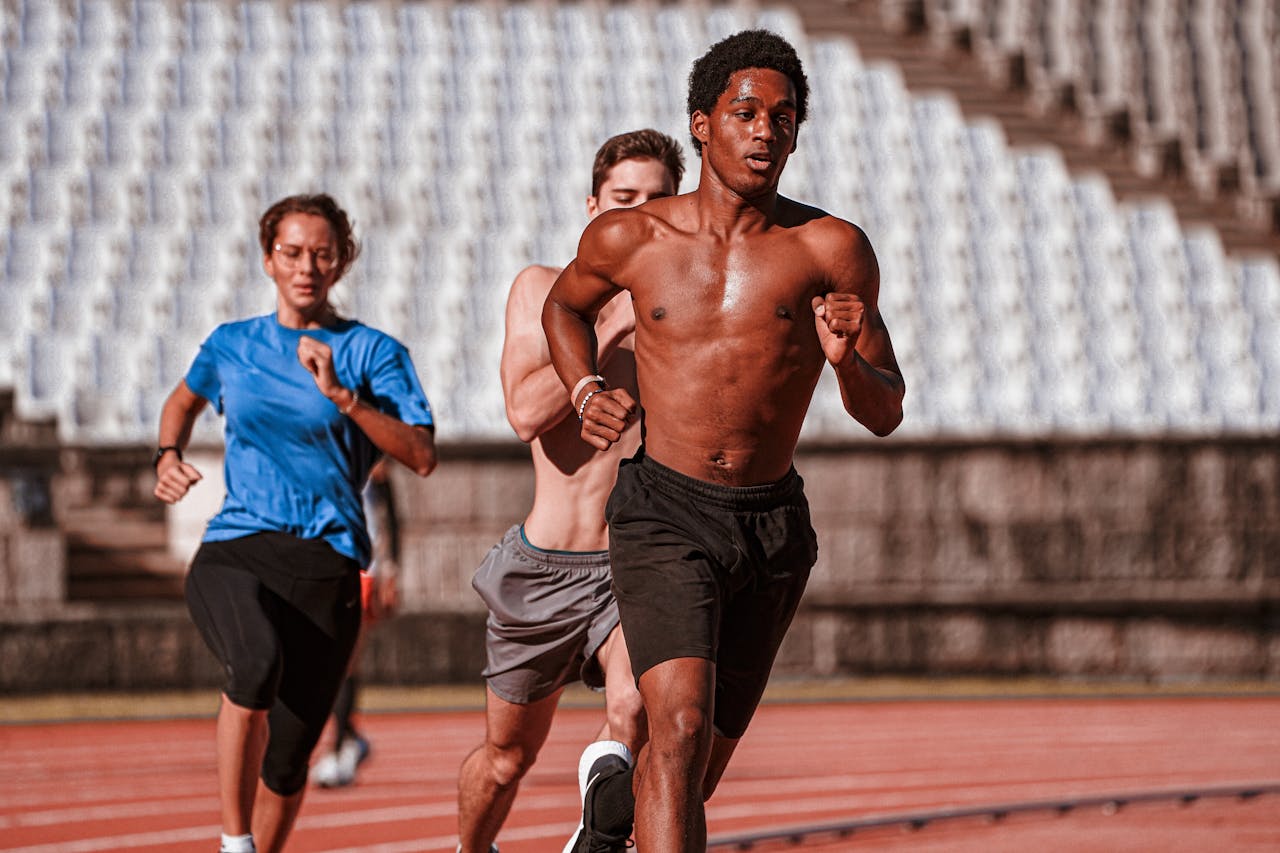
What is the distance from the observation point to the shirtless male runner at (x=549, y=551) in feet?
16.0

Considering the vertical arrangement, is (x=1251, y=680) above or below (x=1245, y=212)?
below

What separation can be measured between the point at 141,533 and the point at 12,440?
111 centimetres

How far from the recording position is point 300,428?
531 centimetres

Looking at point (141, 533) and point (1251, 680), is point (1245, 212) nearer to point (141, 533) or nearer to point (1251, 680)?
point (1251, 680)

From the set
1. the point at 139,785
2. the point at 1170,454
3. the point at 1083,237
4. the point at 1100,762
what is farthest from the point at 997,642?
the point at 139,785

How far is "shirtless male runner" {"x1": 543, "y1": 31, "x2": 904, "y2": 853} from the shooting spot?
13.2 ft

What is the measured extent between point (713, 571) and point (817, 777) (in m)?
5.59

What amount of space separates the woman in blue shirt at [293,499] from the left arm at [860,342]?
5.06 feet

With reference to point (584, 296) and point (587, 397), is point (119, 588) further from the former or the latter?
point (587, 397)

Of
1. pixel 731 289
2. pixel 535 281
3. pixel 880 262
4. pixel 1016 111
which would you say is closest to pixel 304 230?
pixel 535 281

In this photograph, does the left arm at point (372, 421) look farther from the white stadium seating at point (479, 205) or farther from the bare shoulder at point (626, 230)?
the white stadium seating at point (479, 205)

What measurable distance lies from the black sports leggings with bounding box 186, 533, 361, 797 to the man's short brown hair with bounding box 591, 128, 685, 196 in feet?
4.19

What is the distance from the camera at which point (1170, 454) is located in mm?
14156

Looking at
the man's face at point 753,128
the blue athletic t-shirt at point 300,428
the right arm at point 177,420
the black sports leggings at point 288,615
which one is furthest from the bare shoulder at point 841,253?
the right arm at point 177,420
